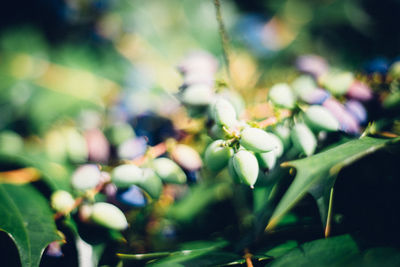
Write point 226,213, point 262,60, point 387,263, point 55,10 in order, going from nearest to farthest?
1. point 387,263
2. point 226,213
3. point 262,60
4. point 55,10

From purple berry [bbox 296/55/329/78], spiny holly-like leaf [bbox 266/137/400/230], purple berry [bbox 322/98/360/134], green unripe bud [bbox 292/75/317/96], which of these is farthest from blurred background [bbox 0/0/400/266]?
spiny holly-like leaf [bbox 266/137/400/230]

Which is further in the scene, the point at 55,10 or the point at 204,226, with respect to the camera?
the point at 55,10

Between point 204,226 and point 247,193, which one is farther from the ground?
point 247,193

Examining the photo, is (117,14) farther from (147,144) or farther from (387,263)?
(387,263)

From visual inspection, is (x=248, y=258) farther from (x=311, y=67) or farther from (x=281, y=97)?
(x=311, y=67)

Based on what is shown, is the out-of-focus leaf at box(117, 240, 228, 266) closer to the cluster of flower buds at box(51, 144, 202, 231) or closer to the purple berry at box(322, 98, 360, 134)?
the cluster of flower buds at box(51, 144, 202, 231)

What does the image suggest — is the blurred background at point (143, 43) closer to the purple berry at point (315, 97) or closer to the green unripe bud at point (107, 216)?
the purple berry at point (315, 97)

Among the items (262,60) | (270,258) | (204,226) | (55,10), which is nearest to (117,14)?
(55,10)

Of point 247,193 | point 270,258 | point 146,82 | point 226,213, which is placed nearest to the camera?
point 270,258
